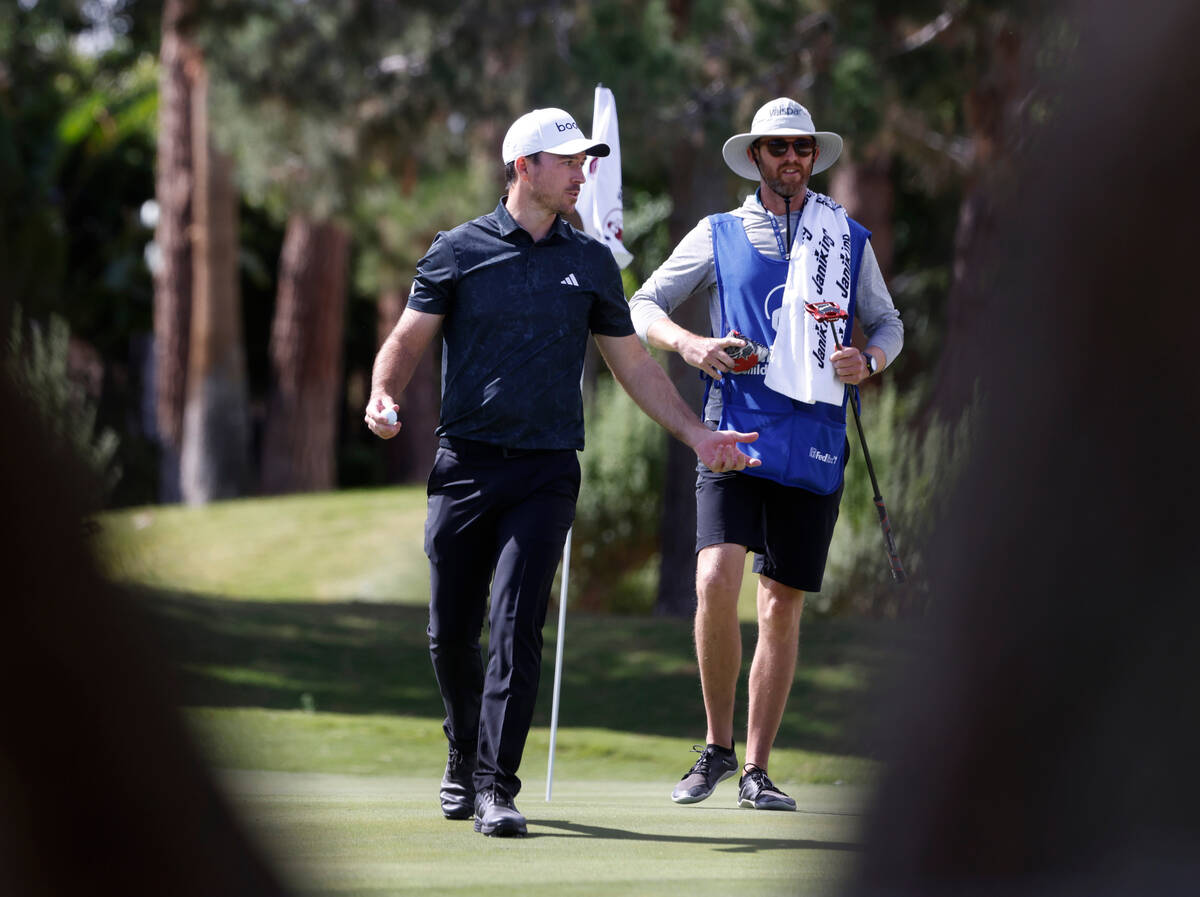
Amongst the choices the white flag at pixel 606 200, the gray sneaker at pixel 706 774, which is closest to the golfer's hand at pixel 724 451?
the gray sneaker at pixel 706 774

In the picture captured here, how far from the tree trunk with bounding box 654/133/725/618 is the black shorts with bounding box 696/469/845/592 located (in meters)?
8.75

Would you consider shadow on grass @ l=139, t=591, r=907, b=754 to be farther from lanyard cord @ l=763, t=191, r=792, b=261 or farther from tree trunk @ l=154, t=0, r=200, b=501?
tree trunk @ l=154, t=0, r=200, b=501

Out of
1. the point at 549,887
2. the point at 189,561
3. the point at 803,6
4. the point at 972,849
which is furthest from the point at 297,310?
the point at 972,849

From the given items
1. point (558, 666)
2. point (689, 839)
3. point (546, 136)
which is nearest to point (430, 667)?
point (558, 666)

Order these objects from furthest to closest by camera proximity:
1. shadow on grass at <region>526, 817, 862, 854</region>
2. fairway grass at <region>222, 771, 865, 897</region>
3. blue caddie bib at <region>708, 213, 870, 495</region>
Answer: blue caddie bib at <region>708, 213, 870, 495</region> < shadow on grass at <region>526, 817, 862, 854</region> < fairway grass at <region>222, 771, 865, 897</region>

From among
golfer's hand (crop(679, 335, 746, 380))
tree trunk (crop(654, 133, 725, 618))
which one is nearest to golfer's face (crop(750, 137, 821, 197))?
golfer's hand (crop(679, 335, 746, 380))

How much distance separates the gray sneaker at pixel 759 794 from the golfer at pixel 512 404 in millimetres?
857

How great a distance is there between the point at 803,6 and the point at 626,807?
9477 millimetres

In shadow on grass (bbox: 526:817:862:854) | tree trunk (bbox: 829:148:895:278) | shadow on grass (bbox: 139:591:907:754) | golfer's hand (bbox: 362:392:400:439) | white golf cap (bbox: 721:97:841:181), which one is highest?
tree trunk (bbox: 829:148:895:278)

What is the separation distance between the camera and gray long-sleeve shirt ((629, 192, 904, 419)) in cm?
543

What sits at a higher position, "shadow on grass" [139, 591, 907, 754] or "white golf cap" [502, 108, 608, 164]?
"white golf cap" [502, 108, 608, 164]

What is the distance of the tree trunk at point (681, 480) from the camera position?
47.1 feet

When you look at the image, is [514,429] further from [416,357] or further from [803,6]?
[803,6]

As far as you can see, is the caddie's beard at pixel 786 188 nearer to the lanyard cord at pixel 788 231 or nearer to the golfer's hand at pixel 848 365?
the lanyard cord at pixel 788 231
